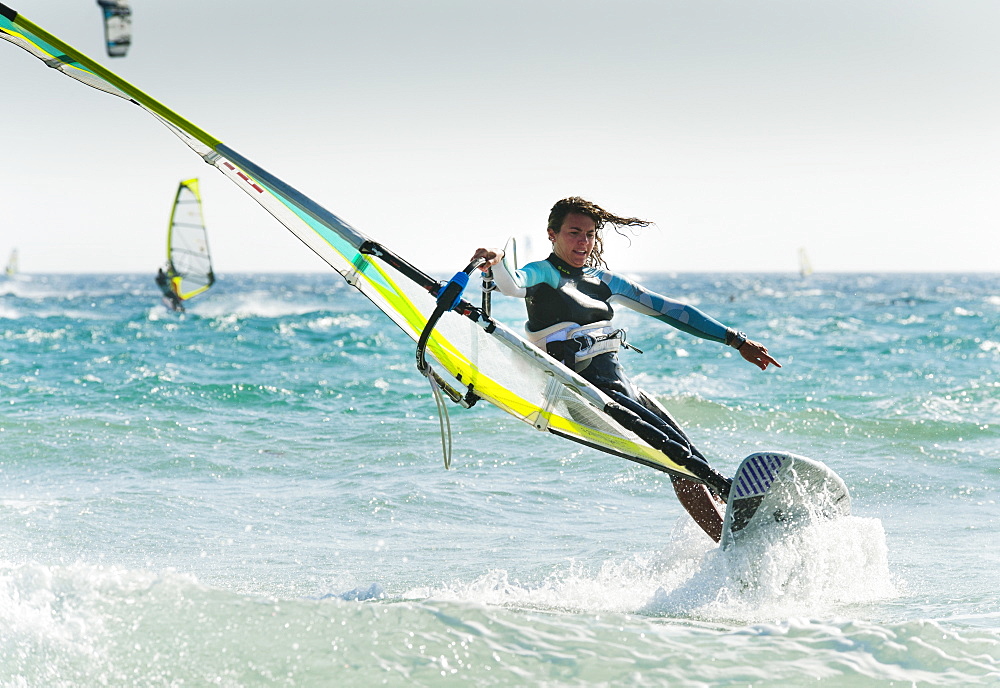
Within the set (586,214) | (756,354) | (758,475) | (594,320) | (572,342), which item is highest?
(586,214)

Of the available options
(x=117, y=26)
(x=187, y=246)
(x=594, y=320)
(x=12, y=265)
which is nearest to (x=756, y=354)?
(x=594, y=320)

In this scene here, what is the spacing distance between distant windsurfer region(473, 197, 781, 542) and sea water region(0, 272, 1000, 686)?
61 centimetres

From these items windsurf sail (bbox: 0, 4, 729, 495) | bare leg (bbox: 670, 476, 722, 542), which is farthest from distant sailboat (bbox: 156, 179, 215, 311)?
bare leg (bbox: 670, 476, 722, 542)

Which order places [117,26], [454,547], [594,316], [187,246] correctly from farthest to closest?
1. [187,246]
2. [117,26]
3. [454,547]
4. [594,316]

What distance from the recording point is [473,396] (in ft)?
15.8

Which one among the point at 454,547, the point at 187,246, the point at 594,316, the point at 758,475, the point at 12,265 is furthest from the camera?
the point at 12,265

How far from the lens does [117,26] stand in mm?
11555

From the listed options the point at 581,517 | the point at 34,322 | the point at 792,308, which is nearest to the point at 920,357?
the point at 581,517

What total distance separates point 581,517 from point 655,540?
84 centimetres

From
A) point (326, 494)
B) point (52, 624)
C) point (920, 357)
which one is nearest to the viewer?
point (52, 624)

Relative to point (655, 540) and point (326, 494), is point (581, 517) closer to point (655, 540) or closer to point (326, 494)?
point (655, 540)

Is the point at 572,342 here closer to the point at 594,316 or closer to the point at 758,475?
the point at 594,316

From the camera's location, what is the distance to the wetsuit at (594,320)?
4.87 meters

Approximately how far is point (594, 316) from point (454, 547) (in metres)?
1.94
